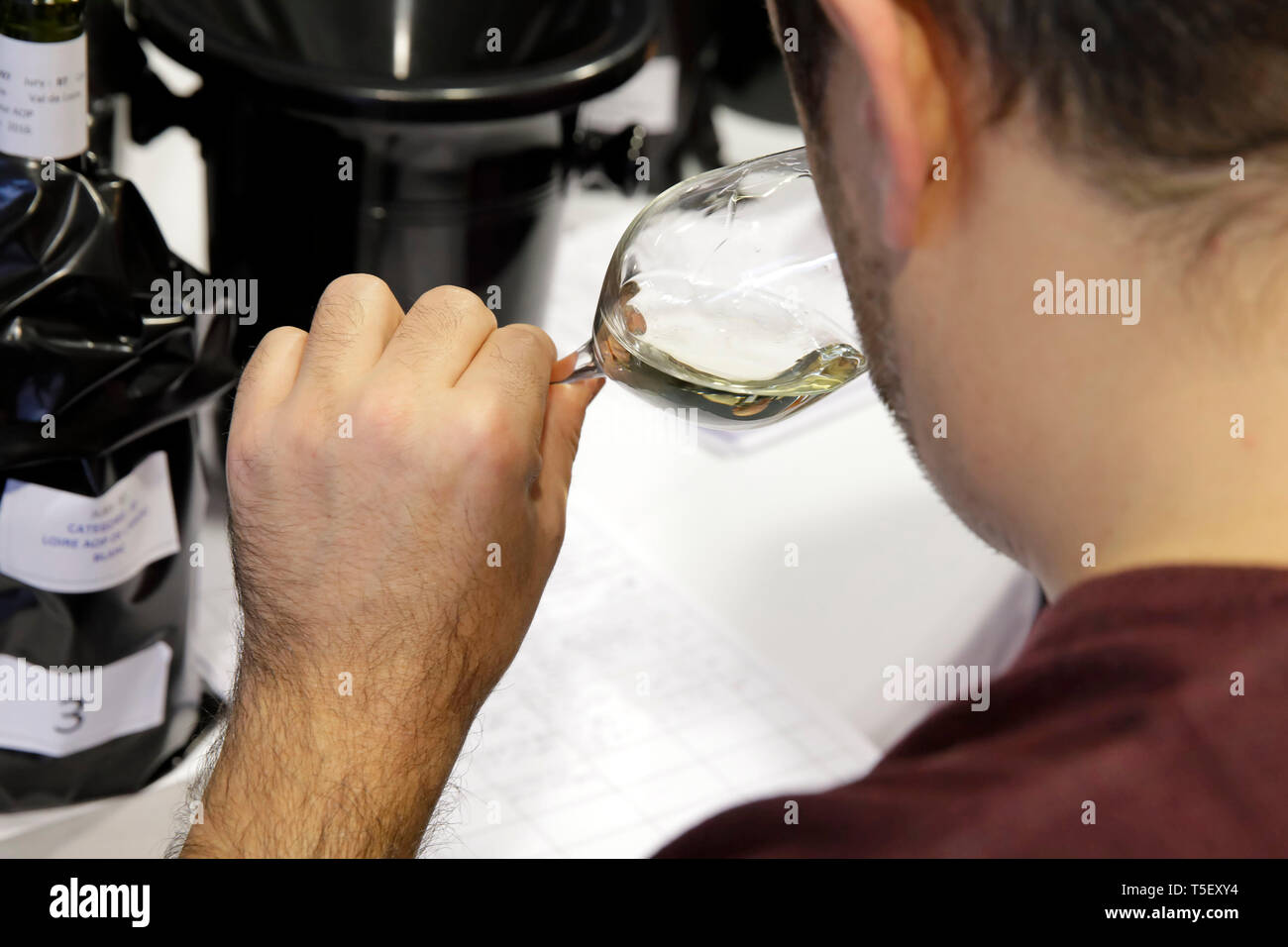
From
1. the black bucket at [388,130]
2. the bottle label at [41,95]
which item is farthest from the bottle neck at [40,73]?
the black bucket at [388,130]

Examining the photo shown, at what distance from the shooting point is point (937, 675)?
2.50 feet

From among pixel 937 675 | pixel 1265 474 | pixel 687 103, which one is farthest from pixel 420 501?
pixel 687 103

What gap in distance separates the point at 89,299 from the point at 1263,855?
470 mm

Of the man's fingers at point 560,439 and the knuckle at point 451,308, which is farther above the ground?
the knuckle at point 451,308

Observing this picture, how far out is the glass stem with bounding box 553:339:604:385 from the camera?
52 cm

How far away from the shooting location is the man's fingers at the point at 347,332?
0.48m

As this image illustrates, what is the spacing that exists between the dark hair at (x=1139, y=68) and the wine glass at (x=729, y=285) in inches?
6.4

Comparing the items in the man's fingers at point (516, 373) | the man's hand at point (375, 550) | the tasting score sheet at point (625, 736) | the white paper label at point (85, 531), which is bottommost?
the tasting score sheet at point (625, 736)

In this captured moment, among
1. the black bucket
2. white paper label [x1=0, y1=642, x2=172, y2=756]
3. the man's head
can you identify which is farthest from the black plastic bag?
the man's head

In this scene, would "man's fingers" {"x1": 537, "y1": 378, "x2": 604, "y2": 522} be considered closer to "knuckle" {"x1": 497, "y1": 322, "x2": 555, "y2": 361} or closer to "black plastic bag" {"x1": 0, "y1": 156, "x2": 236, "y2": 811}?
"knuckle" {"x1": 497, "y1": 322, "x2": 555, "y2": 361}

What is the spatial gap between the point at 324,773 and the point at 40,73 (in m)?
0.31

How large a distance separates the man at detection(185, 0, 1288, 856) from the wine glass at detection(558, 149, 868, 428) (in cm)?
8

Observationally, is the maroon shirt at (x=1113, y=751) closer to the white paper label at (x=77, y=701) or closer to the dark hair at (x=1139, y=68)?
the dark hair at (x=1139, y=68)

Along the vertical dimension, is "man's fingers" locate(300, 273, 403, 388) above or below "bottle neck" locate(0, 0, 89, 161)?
below
